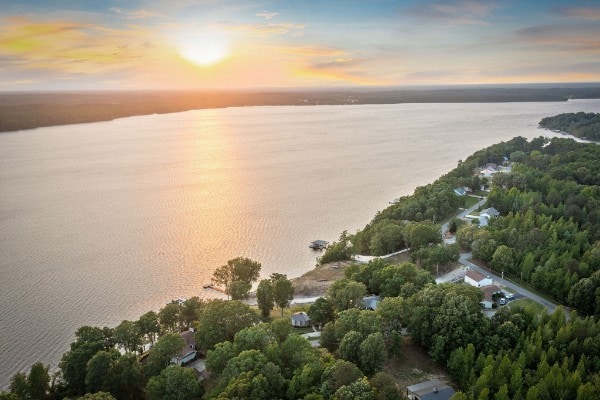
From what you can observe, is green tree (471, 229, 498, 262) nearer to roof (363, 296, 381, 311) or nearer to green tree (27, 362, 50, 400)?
roof (363, 296, 381, 311)

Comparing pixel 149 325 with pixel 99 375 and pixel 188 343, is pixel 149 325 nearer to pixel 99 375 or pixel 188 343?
pixel 188 343

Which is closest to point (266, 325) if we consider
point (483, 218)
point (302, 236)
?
point (302, 236)

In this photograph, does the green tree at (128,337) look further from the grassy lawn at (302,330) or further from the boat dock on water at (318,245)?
the boat dock on water at (318,245)

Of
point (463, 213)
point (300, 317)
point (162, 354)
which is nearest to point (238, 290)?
point (300, 317)

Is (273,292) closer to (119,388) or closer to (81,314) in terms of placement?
(119,388)

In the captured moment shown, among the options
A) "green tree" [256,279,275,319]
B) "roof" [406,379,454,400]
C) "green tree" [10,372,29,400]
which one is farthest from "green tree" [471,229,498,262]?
"green tree" [10,372,29,400]

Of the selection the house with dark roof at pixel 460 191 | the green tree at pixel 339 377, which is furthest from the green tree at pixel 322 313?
the house with dark roof at pixel 460 191
